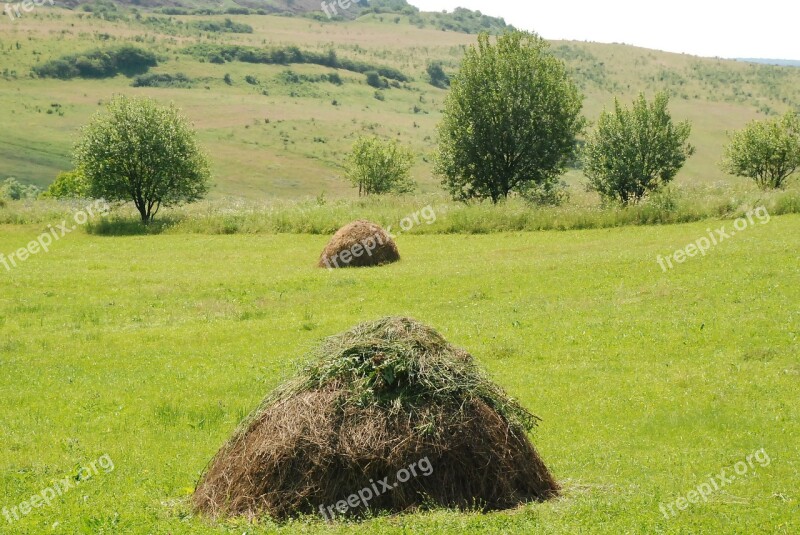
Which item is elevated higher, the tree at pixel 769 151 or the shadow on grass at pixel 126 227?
the tree at pixel 769 151

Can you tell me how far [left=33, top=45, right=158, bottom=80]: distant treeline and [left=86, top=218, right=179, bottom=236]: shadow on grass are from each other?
127889 millimetres

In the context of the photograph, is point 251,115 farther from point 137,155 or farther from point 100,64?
point 137,155

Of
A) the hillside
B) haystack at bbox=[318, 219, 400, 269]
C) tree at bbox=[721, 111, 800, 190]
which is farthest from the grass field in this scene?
the hillside

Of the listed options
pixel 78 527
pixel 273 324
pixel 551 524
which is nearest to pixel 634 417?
pixel 551 524

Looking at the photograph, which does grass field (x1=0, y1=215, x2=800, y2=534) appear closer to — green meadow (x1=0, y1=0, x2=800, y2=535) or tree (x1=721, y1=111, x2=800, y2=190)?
green meadow (x1=0, y1=0, x2=800, y2=535)

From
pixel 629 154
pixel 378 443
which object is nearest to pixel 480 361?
pixel 378 443

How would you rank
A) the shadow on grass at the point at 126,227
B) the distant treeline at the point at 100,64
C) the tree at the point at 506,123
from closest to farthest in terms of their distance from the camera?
the shadow on grass at the point at 126,227
the tree at the point at 506,123
the distant treeline at the point at 100,64

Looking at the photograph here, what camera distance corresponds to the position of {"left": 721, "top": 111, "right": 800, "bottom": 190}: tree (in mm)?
70688

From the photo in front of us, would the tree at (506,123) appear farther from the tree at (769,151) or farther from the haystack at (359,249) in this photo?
the haystack at (359,249)

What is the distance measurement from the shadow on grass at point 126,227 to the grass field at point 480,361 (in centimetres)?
968

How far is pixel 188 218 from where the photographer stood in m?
56.4

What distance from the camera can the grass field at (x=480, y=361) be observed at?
12516mm

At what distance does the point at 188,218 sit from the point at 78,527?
4634 cm

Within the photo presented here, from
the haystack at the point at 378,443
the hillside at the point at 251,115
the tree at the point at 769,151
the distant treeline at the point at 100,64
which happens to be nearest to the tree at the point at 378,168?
the tree at the point at 769,151
